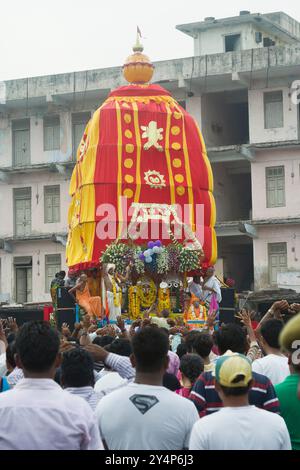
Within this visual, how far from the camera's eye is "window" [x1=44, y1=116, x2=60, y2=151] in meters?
38.1

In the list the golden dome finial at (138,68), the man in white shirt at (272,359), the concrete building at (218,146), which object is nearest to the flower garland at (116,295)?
the golden dome finial at (138,68)

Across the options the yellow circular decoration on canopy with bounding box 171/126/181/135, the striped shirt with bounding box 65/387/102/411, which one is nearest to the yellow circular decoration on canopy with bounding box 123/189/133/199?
the yellow circular decoration on canopy with bounding box 171/126/181/135

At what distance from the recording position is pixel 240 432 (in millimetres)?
5176

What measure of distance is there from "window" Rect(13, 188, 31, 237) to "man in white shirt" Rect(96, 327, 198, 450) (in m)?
32.5

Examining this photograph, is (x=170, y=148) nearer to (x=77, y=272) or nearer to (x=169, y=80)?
(x=77, y=272)

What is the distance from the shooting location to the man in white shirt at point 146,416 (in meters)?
5.51

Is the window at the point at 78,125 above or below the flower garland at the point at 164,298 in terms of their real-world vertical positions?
above

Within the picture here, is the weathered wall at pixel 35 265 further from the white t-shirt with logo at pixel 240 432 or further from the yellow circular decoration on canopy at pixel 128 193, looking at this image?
the white t-shirt with logo at pixel 240 432

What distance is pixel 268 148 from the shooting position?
3462cm

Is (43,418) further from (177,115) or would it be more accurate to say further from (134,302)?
(177,115)

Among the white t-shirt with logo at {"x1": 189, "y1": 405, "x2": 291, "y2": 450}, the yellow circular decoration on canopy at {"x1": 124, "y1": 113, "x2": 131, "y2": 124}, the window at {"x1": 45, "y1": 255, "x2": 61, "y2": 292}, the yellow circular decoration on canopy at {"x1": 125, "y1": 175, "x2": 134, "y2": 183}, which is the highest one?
the yellow circular decoration on canopy at {"x1": 124, "y1": 113, "x2": 131, "y2": 124}

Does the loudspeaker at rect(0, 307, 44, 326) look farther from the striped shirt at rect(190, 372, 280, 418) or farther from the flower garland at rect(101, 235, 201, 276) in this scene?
the striped shirt at rect(190, 372, 280, 418)

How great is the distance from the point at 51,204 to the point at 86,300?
52.9ft

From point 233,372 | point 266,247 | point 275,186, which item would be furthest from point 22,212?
point 233,372
